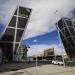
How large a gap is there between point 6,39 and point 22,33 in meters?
8.52

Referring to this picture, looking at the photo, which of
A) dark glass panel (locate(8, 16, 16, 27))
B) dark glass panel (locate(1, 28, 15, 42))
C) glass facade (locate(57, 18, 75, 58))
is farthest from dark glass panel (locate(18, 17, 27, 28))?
glass facade (locate(57, 18, 75, 58))

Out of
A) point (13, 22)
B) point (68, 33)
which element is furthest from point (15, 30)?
point (68, 33)

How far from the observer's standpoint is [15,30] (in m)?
70.7

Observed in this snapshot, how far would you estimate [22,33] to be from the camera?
70000mm

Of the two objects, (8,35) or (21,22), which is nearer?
(8,35)

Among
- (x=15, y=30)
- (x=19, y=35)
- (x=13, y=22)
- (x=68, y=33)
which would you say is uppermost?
(x=13, y=22)

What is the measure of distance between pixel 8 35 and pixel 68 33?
3142cm

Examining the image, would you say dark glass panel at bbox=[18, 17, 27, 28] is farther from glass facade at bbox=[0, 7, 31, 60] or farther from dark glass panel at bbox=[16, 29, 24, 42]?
dark glass panel at bbox=[16, 29, 24, 42]

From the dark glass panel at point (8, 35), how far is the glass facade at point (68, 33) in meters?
25.5

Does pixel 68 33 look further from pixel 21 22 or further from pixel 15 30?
pixel 15 30

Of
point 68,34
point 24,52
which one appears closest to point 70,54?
point 68,34

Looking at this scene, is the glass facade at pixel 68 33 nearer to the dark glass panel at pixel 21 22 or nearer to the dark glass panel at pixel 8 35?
the dark glass panel at pixel 21 22

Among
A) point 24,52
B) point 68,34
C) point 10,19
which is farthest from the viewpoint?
point 24,52

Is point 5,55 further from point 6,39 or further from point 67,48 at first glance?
point 67,48
